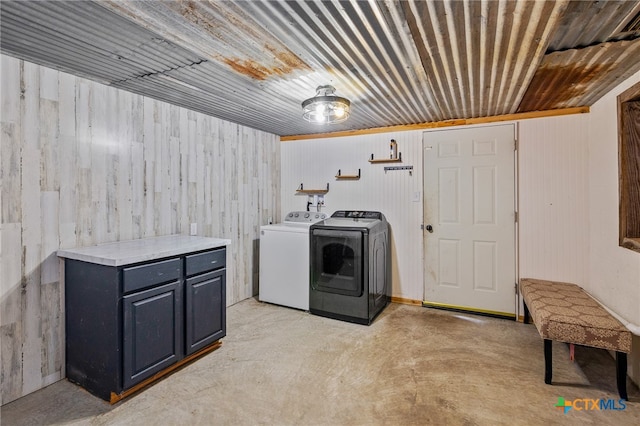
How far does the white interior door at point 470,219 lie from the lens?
11.1 ft

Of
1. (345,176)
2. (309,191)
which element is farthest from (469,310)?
(309,191)

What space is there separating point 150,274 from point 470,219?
3.26 metres

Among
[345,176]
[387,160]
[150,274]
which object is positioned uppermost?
[387,160]

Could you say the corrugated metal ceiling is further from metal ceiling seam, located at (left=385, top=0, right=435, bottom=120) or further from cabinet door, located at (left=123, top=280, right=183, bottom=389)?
cabinet door, located at (left=123, top=280, right=183, bottom=389)

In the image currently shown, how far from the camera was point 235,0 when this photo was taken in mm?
1435

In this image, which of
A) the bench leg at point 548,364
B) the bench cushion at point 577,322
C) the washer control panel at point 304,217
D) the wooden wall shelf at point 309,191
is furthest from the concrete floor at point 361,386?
the wooden wall shelf at point 309,191

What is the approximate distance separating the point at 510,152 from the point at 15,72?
4.28 m

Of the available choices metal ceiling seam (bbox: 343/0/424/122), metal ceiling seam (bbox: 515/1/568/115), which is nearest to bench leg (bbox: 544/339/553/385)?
metal ceiling seam (bbox: 515/1/568/115)

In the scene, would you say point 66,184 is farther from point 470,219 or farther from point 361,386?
point 470,219

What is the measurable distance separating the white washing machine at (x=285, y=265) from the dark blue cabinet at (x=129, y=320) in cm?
129

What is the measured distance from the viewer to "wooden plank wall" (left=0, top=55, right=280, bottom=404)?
A: 2.00m

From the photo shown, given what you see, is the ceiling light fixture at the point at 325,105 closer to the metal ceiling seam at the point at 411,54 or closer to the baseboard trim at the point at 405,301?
the metal ceiling seam at the point at 411,54

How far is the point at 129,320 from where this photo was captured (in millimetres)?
1983

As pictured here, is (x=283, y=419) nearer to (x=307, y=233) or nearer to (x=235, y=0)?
(x=307, y=233)
